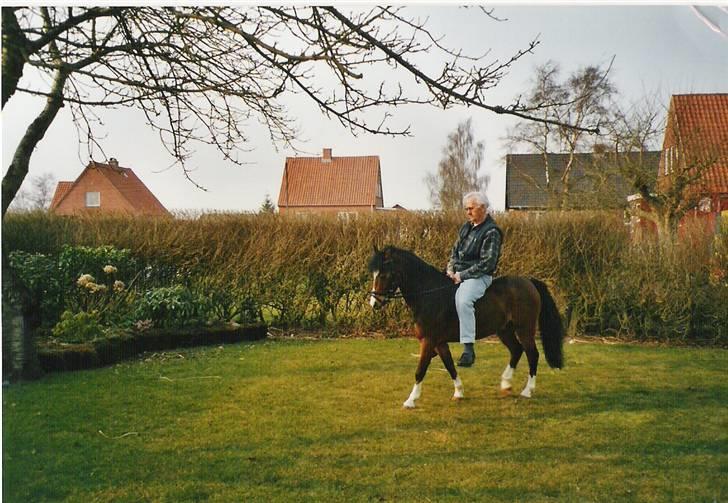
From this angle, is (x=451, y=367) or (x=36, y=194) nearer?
(x=36, y=194)

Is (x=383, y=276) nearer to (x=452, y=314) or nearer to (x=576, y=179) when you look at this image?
(x=452, y=314)

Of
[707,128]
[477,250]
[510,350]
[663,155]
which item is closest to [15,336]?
[477,250]

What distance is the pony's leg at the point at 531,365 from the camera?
273 cm

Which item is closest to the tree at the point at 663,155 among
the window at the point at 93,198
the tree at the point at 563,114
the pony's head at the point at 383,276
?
the tree at the point at 563,114

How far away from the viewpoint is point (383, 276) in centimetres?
266

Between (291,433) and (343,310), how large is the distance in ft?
5.57

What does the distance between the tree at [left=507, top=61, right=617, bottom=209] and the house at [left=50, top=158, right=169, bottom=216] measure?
1.64 metres

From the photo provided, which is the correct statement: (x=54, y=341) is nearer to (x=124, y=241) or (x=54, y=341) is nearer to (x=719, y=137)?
(x=124, y=241)

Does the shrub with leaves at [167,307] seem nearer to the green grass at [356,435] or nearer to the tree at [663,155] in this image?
the green grass at [356,435]

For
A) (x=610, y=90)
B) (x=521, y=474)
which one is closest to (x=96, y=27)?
(x=610, y=90)

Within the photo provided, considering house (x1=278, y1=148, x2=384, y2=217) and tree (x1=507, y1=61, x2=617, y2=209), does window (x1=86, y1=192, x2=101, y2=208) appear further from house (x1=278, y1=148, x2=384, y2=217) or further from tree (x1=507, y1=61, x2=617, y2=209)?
tree (x1=507, y1=61, x2=617, y2=209)

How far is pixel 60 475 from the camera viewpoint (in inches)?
80.4

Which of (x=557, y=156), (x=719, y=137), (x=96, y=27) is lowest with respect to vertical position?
(x=557, y=156)

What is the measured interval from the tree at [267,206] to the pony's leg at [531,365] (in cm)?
147
